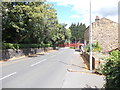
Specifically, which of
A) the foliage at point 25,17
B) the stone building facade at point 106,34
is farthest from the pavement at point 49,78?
the stone building facade at point 106,34

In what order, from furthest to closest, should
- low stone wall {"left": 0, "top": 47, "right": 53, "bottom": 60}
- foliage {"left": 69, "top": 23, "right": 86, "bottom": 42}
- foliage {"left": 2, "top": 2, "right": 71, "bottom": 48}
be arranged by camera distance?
1. foliage {"left": 69, "top": 23, "right": 86, "bottom": 42}
2. foliage {"left": 2, "top": 2, "right": 71, "bottom": 48}
3. low stone wall {"left": 0, "top": 47, "right": 53, "bottom": 60}

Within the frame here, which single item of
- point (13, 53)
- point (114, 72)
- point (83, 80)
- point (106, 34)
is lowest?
point (83, 80)

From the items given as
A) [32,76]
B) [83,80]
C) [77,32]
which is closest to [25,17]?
[32,76]

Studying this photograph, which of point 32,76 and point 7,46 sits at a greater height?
point 7,46

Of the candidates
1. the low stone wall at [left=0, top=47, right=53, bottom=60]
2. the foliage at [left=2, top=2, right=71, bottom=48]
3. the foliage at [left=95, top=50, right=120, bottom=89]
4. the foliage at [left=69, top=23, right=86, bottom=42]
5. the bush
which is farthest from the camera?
the foliage at [left=69, top=23, right=86, bottom=42]

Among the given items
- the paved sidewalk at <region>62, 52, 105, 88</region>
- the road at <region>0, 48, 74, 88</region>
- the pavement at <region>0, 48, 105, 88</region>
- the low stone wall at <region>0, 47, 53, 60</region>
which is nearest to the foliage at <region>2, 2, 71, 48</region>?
the low stone wall at <region>0, 47, 53, 60</region>

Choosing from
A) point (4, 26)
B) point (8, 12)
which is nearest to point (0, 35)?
point (4, 26)

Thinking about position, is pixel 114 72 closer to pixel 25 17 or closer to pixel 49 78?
pixel 49 78

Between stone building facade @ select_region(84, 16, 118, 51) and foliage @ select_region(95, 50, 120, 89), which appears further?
stone building facade @ select_region(84, 16, 118, 51)

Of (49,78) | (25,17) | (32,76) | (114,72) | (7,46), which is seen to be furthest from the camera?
(25,17)

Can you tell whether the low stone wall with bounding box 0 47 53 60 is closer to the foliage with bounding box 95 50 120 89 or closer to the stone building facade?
the stone building facade

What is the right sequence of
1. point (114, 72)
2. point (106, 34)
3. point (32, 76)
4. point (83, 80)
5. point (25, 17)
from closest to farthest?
point (114, 72) < point (83, 80) < point (32, 76) < point (25, 17) < point (106, 34)

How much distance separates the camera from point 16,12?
29656 mm

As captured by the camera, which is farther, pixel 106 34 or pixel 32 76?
pixel 106 34
